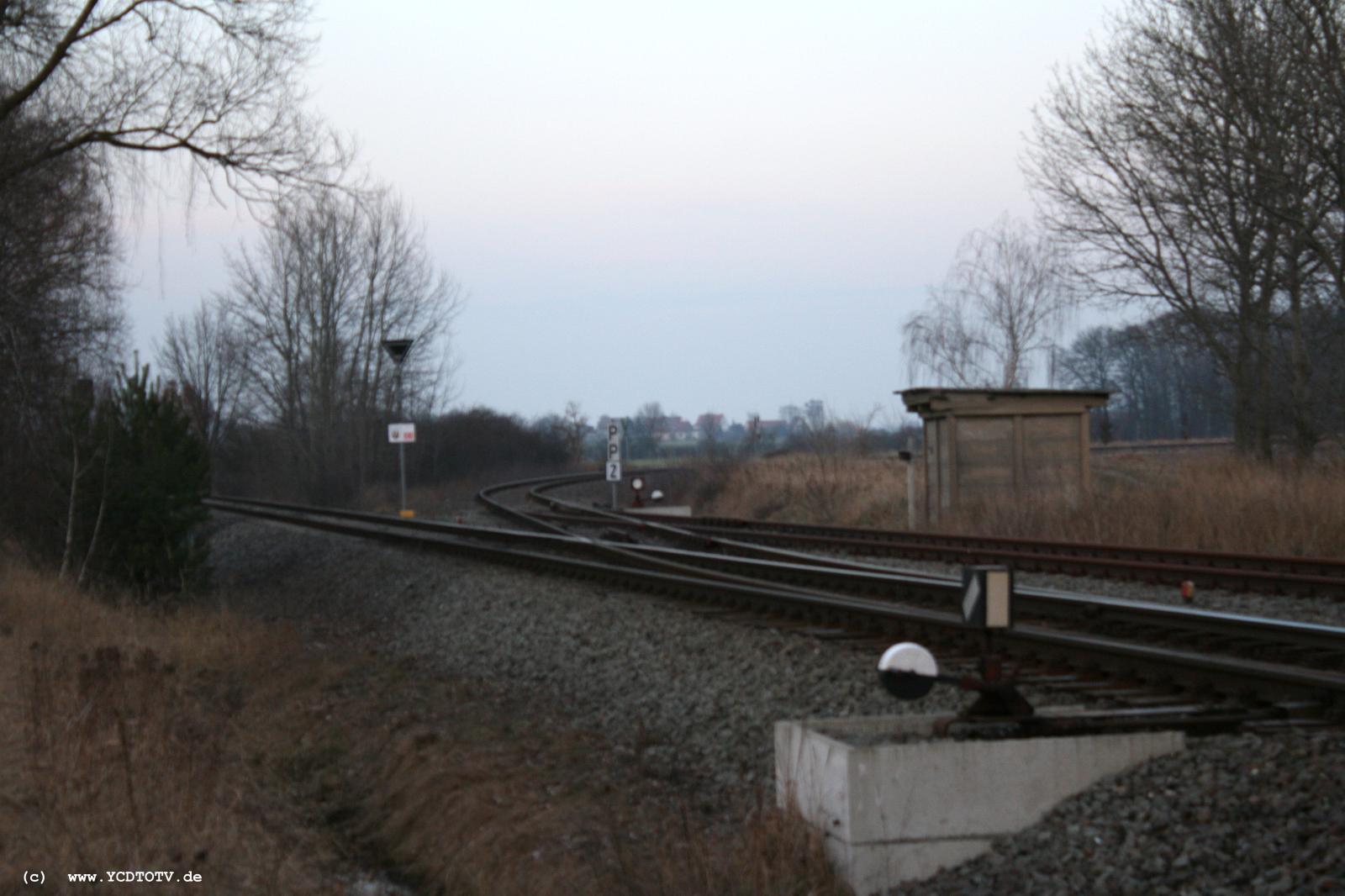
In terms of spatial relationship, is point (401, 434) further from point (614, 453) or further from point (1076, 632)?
point (1076, 632)

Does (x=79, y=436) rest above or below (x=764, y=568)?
above

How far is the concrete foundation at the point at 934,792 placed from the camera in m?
5.11

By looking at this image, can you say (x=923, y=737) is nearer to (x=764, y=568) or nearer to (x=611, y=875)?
(x=611, y=875)

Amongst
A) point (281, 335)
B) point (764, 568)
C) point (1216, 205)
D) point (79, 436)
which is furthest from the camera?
point (281, 335)

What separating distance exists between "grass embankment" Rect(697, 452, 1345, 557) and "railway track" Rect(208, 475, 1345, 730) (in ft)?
14.1

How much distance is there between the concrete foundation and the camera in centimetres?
511

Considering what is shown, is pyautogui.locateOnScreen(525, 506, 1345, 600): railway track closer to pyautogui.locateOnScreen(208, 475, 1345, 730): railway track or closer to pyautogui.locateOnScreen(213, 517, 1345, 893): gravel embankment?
pyautogui.locateOnScreen(208, 475, 1345, 730): railway track

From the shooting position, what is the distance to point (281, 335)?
4772 centimetres

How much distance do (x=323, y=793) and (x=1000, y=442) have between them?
15552 mm

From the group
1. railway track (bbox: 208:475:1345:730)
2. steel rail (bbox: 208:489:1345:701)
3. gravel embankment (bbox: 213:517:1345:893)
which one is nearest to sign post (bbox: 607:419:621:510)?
steel rail (bbox: 208:489:1345:701)

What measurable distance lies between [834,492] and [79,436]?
15.7 meters

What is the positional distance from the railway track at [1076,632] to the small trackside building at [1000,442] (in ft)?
18.2

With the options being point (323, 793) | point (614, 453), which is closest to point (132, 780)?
point (323, 793)

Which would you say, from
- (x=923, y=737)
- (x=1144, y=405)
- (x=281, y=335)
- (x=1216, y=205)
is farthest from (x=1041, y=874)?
(x=1144, y=405)
